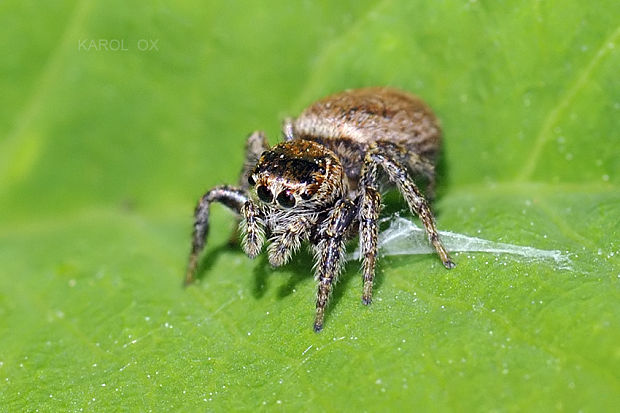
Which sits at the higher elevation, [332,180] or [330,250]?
[332,180]

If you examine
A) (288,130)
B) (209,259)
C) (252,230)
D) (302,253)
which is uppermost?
(288,130)

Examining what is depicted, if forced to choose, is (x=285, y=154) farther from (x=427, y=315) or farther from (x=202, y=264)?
(x=427, y=315)

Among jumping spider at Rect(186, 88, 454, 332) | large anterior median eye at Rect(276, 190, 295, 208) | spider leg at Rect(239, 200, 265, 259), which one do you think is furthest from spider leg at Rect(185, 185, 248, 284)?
large anterior median eye at Rect(276, 190, 295, 208)

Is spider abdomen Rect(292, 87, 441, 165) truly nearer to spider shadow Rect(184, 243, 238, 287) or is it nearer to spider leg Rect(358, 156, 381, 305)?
spider leg Rect(358, 156, 381, 305)

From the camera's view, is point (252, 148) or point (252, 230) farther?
point (252, 148)

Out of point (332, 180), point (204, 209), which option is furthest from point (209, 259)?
point (332, 180)

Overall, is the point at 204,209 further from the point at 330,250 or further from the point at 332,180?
the point at 330,250

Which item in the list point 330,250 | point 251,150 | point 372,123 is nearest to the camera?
point 330,250

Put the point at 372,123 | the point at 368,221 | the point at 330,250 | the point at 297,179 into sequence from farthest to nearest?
the point at 372,123 → the point at 297,179 → the point at 368,221 → the point at 330,250
